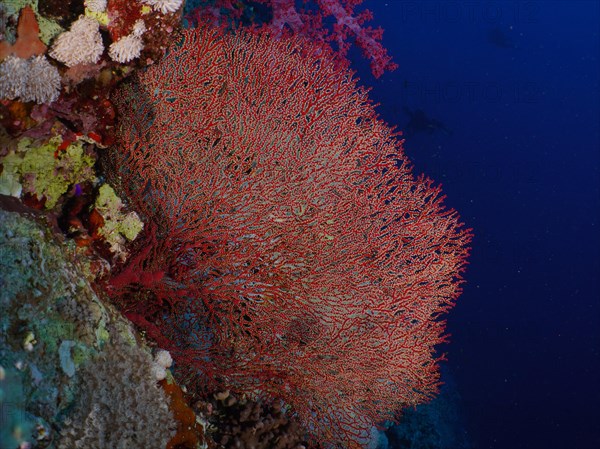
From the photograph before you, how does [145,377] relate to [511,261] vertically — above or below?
above

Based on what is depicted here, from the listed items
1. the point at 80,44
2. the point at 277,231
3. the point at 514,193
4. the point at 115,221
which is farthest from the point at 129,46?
the point at 514,193

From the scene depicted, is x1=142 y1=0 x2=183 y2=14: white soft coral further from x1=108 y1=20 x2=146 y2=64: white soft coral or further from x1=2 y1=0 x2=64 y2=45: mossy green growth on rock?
x1=2 y1=0 x2=64 y2=45: mossy green growth on rock

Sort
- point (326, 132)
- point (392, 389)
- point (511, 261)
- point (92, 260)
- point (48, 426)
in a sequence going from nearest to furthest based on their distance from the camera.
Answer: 1. point (48, 426)
2. point (92, 260)
3. point (326, 132)
4. point (392, 389)
5. point (511, 261)

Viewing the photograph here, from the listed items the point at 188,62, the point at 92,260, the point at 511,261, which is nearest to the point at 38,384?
the point at 92,260

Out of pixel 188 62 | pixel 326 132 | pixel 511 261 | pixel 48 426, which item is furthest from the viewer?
pixel 511 261

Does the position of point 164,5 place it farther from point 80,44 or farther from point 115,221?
point 115,221

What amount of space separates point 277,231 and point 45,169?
174cm

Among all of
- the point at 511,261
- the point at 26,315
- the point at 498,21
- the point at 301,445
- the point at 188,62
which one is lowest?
the point at 511,261

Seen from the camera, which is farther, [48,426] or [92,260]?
[92,260]

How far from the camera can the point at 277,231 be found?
3500 mm

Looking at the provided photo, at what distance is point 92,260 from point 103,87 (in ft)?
3.71

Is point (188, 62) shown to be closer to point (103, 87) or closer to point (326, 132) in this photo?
point (103, 87)

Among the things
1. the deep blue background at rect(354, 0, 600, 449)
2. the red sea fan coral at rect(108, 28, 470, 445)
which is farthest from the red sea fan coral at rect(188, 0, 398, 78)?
the deep blue background at rect(354, 0, 600, 449)

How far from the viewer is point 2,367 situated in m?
1.68
